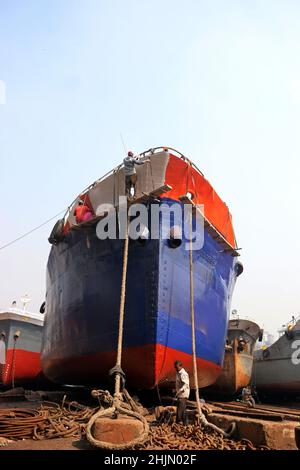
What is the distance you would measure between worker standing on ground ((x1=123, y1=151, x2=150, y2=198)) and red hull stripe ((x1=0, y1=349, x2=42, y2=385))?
11.7 meters

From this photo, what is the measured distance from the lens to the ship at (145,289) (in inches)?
285

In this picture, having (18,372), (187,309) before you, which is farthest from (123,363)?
(18,372)

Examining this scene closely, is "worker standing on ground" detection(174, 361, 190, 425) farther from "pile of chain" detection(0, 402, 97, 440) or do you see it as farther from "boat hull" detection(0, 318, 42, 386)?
"boat hull" detection(0, 318, 42, 386)

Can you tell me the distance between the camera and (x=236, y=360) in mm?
13305

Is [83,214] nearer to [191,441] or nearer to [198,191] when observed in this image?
[198,191]

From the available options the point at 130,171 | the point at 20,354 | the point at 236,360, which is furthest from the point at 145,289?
the point at 20,354

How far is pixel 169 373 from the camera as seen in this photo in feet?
24.1

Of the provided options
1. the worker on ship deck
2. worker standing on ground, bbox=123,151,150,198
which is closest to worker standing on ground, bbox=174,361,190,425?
worker standing on ground, bbox=123,151,150,198

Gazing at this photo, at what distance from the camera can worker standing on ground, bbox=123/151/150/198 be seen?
8.03m

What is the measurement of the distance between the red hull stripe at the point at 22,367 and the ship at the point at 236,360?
8167 millimetres

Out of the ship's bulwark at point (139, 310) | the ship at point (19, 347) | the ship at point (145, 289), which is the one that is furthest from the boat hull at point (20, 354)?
the ship's bulwark at point (139, 310)

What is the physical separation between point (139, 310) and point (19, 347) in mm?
11634

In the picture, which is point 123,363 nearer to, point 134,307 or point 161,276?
point 134,307
